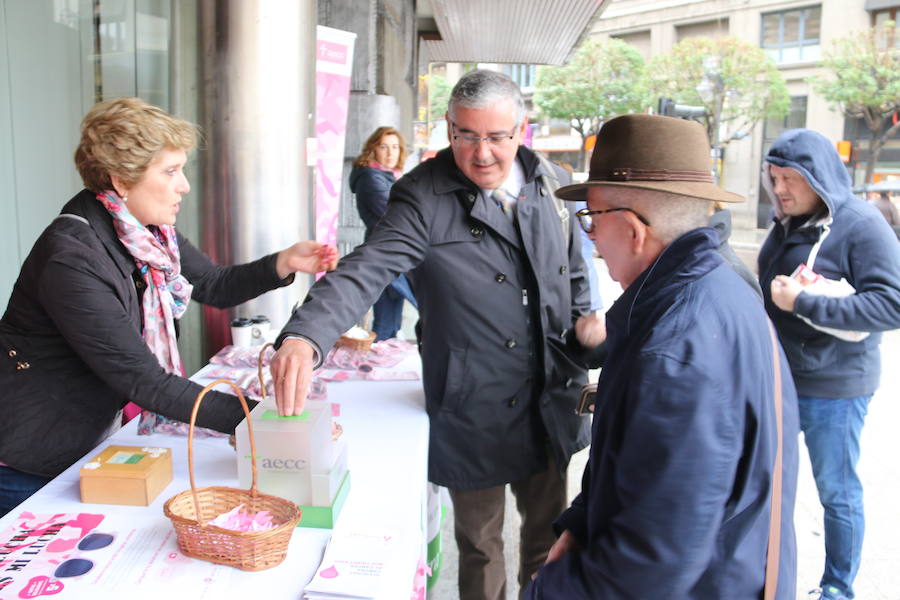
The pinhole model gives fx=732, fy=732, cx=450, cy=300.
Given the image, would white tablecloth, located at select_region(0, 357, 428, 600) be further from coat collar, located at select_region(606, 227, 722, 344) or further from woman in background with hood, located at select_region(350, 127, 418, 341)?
woman in background with hood, located at select_region(350, 127, 418, 341)

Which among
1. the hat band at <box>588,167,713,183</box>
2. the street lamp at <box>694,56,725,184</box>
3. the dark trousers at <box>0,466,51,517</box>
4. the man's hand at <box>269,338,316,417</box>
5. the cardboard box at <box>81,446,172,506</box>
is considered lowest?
the dark trousers at <box>0,466,51,517</box>

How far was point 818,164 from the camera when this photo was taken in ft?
9.59

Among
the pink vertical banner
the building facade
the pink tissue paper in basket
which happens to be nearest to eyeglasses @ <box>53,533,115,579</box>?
the pink tissue paper in basket

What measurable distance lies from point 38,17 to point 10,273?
131 centimetres

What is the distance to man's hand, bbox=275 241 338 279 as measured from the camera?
255cm

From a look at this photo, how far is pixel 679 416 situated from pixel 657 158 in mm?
543

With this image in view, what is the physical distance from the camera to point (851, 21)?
28.6 meters

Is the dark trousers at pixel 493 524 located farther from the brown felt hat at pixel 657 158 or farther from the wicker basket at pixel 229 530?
the brown felt hat at pixel 657 158

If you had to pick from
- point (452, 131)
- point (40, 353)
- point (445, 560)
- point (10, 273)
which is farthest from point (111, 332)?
point (10, 273)

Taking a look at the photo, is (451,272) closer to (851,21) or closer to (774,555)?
(774,555)

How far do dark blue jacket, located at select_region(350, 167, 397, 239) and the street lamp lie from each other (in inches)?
908

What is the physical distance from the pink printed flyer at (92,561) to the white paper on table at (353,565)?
0.66 ft

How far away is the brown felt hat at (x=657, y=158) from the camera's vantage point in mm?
1453

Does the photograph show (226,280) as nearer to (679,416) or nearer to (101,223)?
(101,223)
